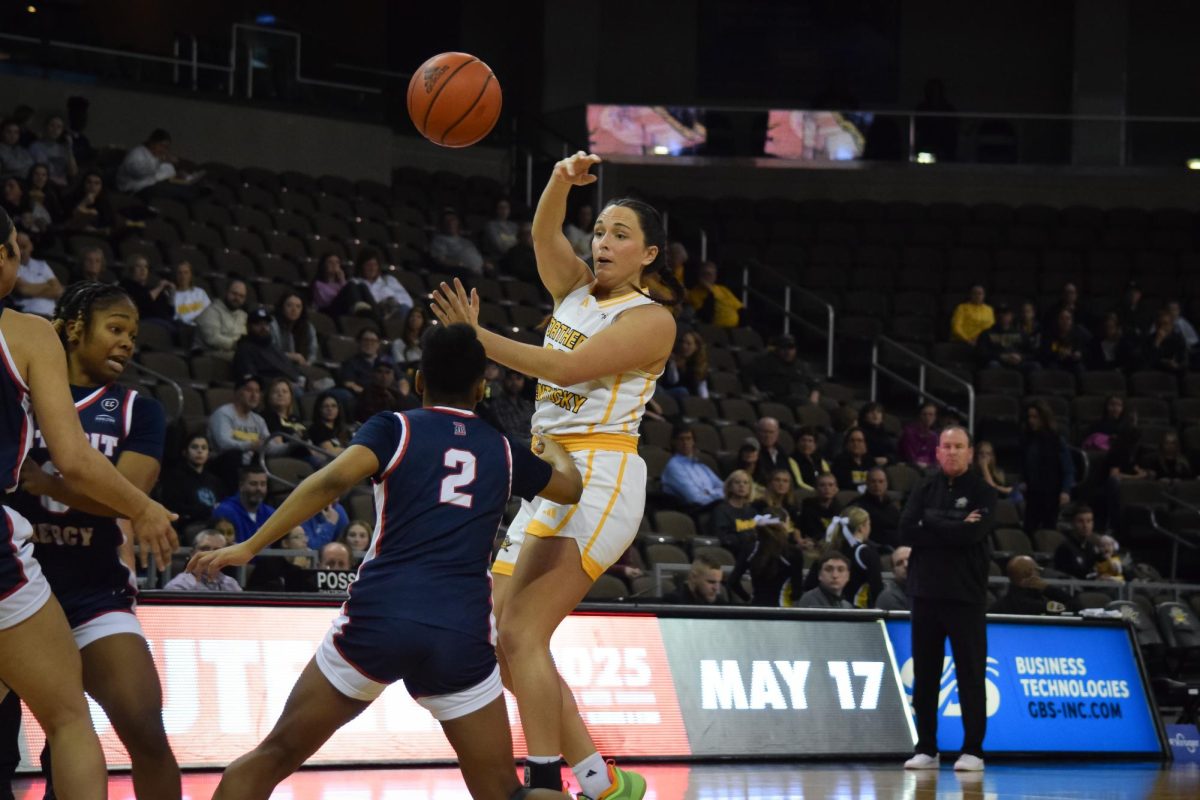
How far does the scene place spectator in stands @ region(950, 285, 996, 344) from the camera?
18.9 meters

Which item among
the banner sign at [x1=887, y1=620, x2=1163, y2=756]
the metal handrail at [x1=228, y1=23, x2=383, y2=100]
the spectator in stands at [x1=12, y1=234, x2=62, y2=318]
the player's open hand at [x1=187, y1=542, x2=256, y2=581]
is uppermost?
the metal handrail at [x1=228, y1=23, x2=383, y2=100]

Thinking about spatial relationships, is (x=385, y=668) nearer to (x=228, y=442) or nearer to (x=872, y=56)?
(x=228, y=442)

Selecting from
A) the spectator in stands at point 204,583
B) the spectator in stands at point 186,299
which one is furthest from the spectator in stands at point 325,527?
the spectator in stands at point 186,299

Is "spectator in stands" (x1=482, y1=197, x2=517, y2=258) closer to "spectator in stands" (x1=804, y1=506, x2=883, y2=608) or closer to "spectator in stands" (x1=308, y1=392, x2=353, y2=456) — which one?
"spectator in stands" (x1=308, y1=392, x2=353, y2=456)

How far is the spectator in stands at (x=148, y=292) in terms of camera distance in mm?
13469

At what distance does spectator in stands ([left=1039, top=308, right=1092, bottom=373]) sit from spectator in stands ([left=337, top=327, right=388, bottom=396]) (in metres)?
8.21

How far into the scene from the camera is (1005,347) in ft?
60.4

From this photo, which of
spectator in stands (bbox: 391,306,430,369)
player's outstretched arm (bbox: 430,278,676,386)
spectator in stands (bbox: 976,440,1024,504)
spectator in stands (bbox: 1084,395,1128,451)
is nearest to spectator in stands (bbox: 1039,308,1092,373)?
spectator in stands (bbox: 1084,395,1128,451)

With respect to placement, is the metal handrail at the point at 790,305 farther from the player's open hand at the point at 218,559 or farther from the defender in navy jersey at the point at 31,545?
the defender in navy jersey at the point at 31,545

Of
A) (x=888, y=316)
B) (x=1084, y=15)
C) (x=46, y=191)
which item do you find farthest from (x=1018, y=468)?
(x=46, y=191)

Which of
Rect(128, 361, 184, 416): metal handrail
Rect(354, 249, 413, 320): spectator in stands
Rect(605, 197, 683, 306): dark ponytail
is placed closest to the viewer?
Rect(605, 197, 683, 306): dark ponytail

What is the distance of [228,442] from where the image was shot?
12.1 metres

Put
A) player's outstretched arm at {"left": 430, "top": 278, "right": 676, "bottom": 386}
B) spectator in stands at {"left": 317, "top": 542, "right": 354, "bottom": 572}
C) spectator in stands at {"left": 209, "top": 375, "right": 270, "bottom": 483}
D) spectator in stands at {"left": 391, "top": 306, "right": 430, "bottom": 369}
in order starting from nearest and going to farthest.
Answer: player's outstretched arm at {"left": 430, "top": 278, "right": 676, "bottom": 386} → spectator in stands at {"left": 317, "top": 542, "right": 354, "bottom": 572} → spectator in stands at {"left": 209, "top": 375, "right": 270, "bottom": 483} → spectator in stands at {"left": 391, "top": 306, "right": 430, "bottom": 369}

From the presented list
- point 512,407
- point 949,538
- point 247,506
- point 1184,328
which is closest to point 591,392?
point 949,538
